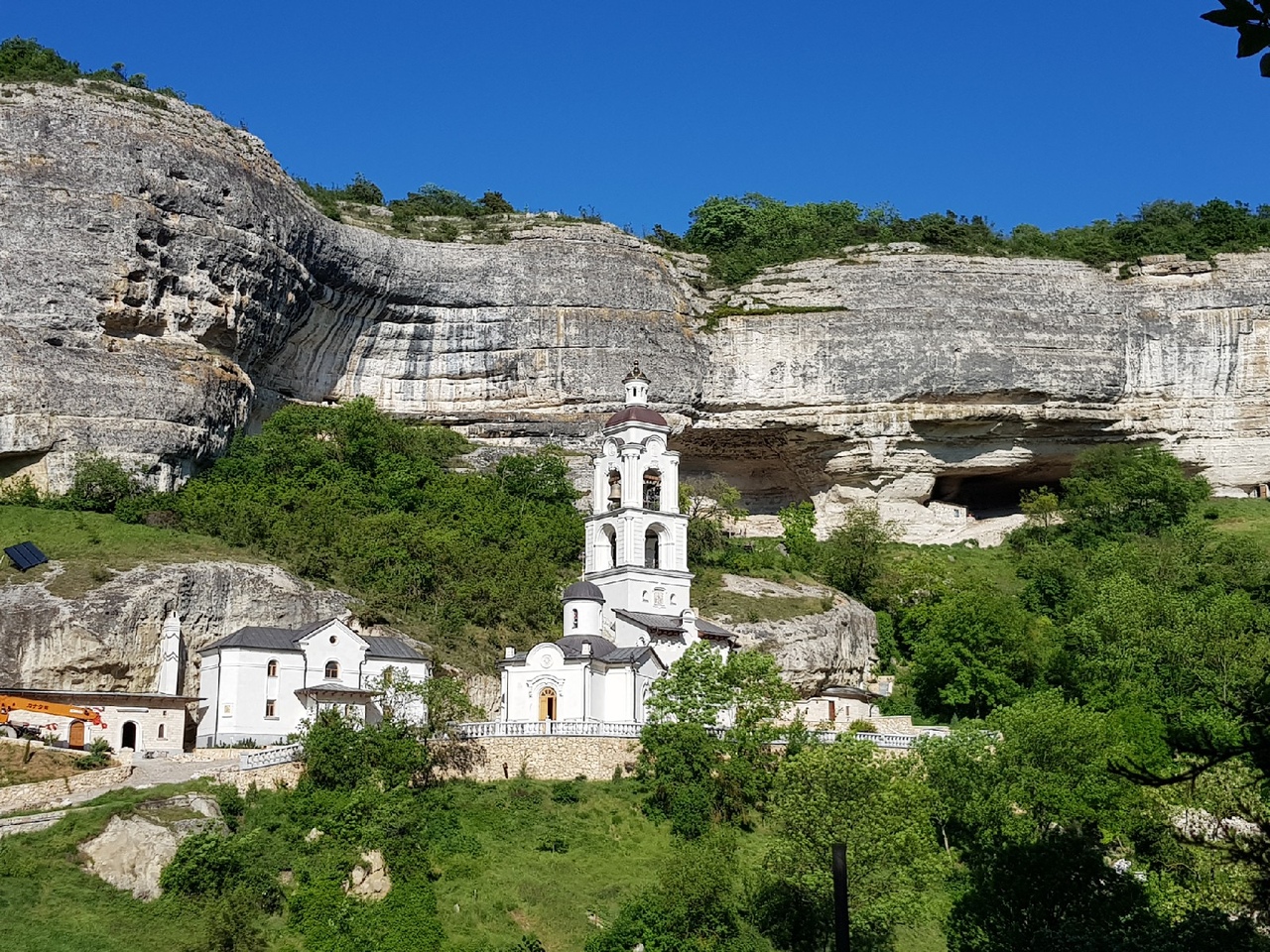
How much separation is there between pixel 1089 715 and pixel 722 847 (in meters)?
10.8

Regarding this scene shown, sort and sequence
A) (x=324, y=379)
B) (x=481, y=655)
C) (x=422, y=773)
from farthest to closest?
(x=324, y=379)
(x=481, y=655)
(x=422, y=773)

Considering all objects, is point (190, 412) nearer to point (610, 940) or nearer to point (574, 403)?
point (574, 403)

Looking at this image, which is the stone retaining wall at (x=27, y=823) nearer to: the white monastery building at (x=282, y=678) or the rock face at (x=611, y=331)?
the white monastery building at (x=282, y=678)

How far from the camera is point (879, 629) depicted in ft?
165

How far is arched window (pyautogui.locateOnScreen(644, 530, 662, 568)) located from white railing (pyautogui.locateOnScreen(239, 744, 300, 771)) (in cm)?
1404

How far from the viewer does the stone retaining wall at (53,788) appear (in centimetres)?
3031

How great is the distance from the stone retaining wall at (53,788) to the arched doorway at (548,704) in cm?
1062

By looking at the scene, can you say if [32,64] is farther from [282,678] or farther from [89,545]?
[282,678]

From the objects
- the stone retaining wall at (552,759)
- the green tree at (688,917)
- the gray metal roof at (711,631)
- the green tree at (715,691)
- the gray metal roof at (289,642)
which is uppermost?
the gray metal roof at (289,642)

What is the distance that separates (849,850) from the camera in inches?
1173

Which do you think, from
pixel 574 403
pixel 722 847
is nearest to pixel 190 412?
pixel 574 403

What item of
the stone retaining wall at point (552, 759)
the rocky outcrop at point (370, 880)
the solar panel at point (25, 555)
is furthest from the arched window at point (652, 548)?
the solar panel at point (25, 555)

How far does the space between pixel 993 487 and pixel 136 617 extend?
42.8m

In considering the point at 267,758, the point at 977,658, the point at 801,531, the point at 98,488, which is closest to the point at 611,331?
the point at 801,531
